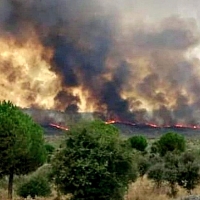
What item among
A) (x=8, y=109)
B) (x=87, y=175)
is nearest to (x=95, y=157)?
(x=87, y=175)

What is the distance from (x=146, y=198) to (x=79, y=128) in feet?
38.3

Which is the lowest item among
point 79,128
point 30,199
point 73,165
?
point 30,199

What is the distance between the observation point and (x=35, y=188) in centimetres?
4644

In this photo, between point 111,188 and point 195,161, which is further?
point 195,161

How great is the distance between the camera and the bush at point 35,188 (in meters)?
46.0

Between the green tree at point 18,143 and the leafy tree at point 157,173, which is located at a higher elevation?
the green tree at point 18,143

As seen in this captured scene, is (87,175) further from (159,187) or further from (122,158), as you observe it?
(159,187)

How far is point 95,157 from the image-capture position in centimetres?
3406

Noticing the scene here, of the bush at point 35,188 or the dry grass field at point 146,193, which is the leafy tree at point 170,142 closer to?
the dry grass field at point 146,193

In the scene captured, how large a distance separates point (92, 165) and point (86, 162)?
0.43 meters

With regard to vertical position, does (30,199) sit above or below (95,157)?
below

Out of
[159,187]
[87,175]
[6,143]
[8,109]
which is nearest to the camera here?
[87,175]

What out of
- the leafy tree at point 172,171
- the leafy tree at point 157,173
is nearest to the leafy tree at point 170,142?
the leafy tree at point 157,173

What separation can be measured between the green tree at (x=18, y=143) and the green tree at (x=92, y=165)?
701cm
